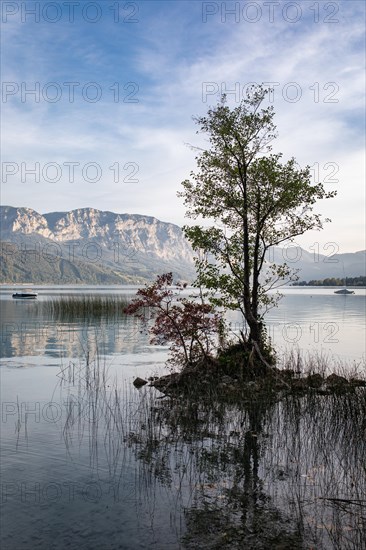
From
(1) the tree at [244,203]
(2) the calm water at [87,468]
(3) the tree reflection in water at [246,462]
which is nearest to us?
(3) the tree reflection in water at [246,462]

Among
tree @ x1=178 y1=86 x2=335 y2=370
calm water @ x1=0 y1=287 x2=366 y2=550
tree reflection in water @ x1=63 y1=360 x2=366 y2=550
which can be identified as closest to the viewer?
tree reflection in water @ x1=63 y1=360 x2=366 y2=550

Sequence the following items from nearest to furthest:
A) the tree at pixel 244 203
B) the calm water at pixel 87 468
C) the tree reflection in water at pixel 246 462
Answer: the tree reflection in water at pixel 246 462
the calm water at pixel 87 468
the tree at pixel 244 203

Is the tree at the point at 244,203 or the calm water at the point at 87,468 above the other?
the tree at the point at 244,203

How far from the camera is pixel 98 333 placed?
164 ft

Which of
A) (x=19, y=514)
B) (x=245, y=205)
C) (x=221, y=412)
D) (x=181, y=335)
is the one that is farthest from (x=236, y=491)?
(x=245, y=205)

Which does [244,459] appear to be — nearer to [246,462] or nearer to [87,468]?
[246,462]

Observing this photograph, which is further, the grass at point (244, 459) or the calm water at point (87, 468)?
the calm water at point (87, 468)

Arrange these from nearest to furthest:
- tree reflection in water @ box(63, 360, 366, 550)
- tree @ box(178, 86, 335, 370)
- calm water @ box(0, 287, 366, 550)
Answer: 1. tree reflection in water @ box(63, 360, 366, 550)
2. calm water @ box(0, 287, 366, 550)
3. tree @ box(178, 86, 335, 370)

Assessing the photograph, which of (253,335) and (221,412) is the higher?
(253,335)

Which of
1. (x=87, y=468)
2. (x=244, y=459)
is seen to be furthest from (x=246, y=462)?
(x=87, y=468)

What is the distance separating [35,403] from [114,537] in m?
12.7

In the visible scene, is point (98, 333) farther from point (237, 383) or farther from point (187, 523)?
point (187, 523)

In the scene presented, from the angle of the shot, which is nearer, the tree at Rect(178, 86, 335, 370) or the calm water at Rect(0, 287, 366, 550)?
the calm water at Rect(0, 287, 366, 550)

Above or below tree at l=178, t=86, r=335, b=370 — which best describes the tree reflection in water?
below
